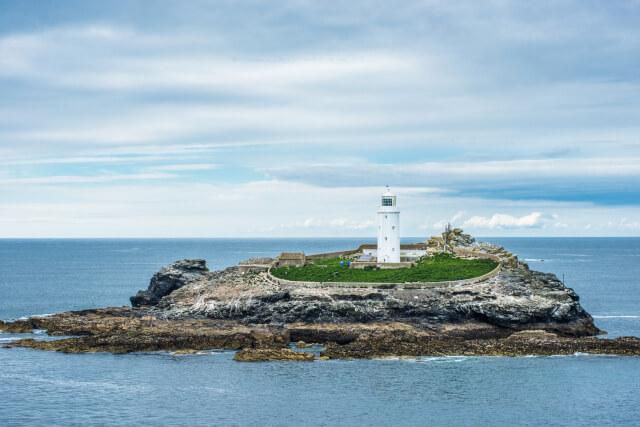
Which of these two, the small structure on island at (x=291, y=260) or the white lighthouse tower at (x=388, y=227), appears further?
the small structure on island at (x=291, y=260)

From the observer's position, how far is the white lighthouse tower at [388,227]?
91.1 meters

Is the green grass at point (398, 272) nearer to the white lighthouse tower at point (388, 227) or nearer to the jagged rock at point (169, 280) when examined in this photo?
the white lighthouse tower at point (388, 227)

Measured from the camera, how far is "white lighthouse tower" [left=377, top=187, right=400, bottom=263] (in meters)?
91.1

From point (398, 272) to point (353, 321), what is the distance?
1211cm

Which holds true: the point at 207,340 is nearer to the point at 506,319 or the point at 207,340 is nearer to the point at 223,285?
the point at 223,285

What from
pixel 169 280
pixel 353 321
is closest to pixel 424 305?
pixel 353 321

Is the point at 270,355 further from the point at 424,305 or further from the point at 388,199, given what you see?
the point at 388,199

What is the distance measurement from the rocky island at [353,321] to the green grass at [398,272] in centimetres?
71

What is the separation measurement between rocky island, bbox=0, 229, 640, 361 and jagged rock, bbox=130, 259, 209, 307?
823 cm

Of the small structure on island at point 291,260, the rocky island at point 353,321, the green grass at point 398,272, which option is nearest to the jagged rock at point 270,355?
the rocky island at point 353,321

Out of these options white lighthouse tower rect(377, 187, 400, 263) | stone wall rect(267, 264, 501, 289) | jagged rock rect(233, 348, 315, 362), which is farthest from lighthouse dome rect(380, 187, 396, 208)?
jagged rock rect(233, 348, 315, 362)

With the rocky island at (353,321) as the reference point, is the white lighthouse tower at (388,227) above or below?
above

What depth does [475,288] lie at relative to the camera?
7631 cm

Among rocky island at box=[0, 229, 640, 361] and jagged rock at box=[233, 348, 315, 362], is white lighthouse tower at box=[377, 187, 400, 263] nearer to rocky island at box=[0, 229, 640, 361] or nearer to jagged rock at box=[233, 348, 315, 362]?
rocky island at box=[0, 229, 640, 361]
